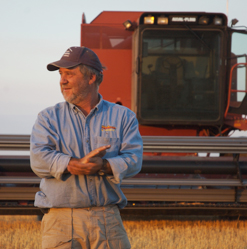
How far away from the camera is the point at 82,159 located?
249 cm

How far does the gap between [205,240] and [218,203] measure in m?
1.05

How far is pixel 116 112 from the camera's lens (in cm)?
282

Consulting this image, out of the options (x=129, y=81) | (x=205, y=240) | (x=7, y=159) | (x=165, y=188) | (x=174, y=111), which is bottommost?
(x=205, y=240)

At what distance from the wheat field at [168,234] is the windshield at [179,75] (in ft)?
6.51

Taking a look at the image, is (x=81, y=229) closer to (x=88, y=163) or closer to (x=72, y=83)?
(x=88, y=163)

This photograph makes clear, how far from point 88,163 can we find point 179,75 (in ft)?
18.2

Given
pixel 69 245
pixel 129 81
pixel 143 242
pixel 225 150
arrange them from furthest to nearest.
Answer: pixel 129 81 → pixel 225 150 → pixel 143 242 → pixel 69 245

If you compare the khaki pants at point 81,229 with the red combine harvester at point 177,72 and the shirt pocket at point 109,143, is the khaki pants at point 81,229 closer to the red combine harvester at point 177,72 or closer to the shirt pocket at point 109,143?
the shirt pocket at point 109,143

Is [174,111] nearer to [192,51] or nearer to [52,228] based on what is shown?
[192,51]

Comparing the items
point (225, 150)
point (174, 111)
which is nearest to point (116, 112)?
point (225, 150)

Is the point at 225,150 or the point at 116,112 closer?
the point at 116,112

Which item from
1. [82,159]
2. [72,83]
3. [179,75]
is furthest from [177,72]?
[82,159]

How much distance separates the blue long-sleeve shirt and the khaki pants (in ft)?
0.18

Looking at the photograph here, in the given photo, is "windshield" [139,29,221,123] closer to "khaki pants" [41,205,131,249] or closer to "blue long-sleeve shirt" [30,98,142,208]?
"blue long-sleeve shirt" [30,98,142,208]
